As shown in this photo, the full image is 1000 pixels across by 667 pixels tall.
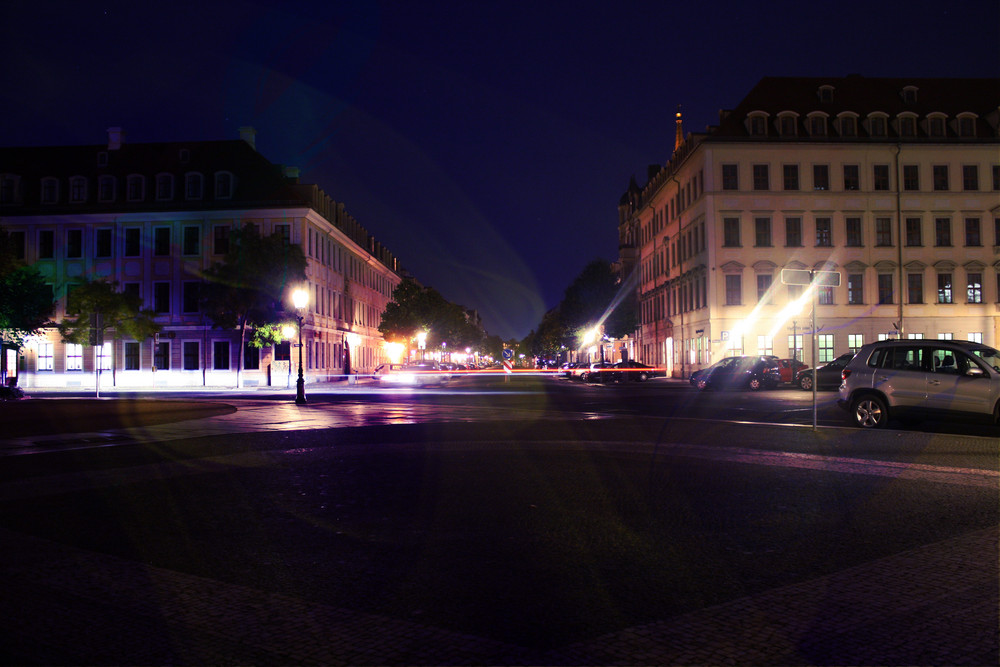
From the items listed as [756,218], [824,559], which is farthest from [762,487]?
[756,218]

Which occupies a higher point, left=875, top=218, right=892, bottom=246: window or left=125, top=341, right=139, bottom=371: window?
left=875, top=218, right=892, bottom=246: window

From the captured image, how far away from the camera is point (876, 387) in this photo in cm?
1647

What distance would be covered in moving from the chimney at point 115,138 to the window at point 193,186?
8.02 meters

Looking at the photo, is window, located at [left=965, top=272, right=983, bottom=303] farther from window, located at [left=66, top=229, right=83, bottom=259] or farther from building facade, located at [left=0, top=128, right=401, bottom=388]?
window, located at [left=66, top=229, right=83, bottom=259]

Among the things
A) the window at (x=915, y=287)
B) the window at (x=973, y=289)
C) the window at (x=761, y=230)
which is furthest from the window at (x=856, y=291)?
the window at (x=973, y=289)

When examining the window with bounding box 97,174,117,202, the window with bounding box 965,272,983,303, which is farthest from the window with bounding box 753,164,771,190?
the window with bounding box 97,174,117,202

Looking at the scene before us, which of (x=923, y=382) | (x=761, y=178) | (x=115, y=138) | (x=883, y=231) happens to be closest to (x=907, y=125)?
(x=883, y=231)

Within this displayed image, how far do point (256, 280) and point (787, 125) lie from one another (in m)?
39.2

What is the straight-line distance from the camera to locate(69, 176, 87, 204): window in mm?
58562

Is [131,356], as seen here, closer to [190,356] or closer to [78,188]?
[190,356]

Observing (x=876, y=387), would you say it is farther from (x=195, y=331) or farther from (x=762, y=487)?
(x=195, y=331)

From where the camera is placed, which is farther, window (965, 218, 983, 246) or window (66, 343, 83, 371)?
window (965, 218, 983, 246)

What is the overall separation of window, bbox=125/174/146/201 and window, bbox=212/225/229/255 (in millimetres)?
6361

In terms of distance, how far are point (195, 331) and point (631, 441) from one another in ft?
157
